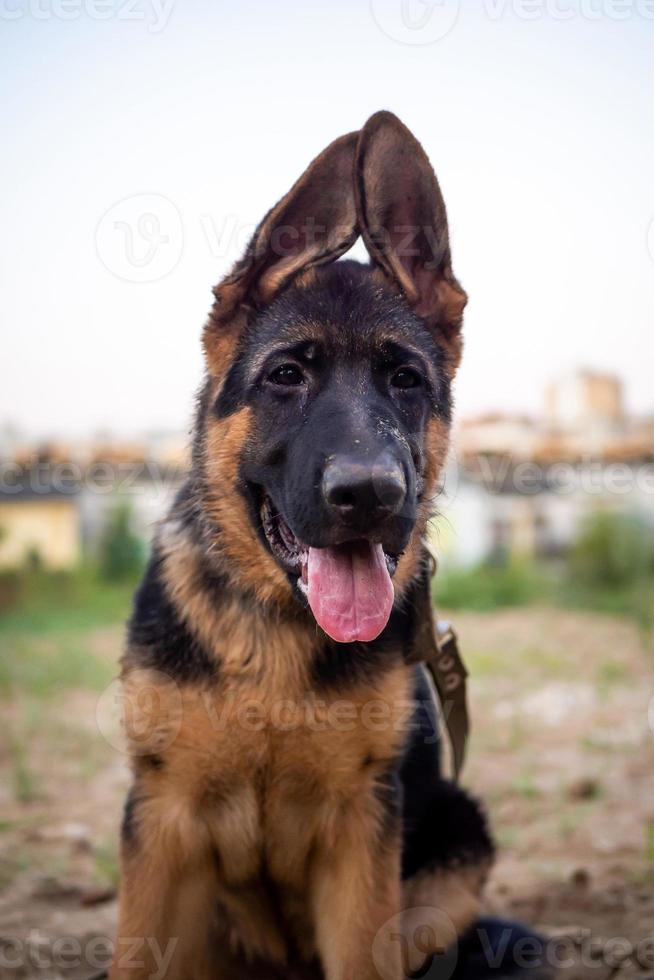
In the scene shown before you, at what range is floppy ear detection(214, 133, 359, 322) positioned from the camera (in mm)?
3387

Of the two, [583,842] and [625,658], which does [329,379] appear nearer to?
[583,842]

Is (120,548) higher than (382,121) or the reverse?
the reverse

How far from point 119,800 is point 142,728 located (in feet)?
9.65

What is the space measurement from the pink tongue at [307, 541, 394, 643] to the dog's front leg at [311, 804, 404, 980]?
0.79 m

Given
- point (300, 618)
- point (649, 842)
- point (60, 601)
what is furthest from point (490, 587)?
point (300, 618)

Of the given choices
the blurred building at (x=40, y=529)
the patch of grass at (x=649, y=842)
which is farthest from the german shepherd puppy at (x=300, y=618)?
the blurred building at (x=40, y=529)

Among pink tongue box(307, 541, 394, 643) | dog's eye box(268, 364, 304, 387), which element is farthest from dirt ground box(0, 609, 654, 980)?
dog's eye box(268, 364, 304, 387)

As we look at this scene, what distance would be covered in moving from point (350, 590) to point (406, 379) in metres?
0.91

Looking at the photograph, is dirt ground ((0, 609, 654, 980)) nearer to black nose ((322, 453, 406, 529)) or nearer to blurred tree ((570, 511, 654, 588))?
blurred tree ((570, 511, 654, 588))

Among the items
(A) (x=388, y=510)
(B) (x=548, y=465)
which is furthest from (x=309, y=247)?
(B) (x=548, y=465)

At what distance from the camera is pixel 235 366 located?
354 centimetres

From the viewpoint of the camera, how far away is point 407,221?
3.68 meters

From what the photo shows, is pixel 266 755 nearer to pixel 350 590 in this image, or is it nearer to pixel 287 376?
pixel 350 590

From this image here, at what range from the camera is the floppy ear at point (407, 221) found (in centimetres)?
337
